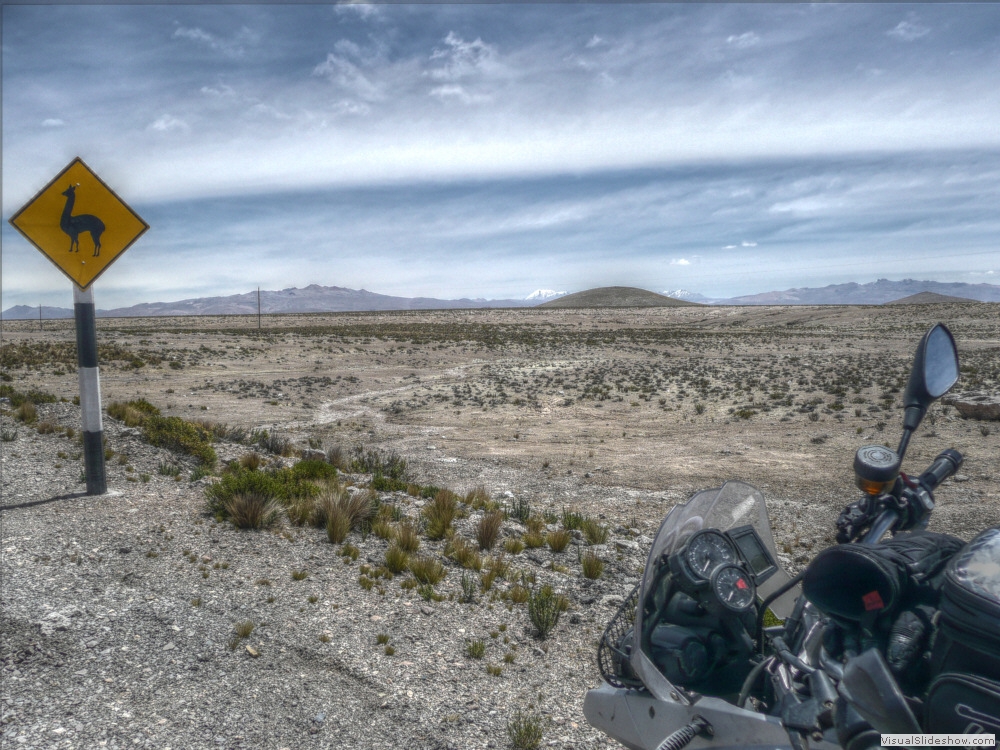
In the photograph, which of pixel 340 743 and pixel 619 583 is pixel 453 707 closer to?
pixel 340 743

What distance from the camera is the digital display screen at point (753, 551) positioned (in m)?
2.77

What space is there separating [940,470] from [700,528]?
1040mm

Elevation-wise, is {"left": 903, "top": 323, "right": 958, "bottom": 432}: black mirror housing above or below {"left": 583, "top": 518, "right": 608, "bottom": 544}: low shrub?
above

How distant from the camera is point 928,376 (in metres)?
2.52

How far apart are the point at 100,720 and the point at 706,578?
3.34 metres

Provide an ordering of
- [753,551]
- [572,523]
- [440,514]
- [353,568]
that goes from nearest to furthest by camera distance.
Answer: [753,551] → [353,568] → [440,514] → [572,523]

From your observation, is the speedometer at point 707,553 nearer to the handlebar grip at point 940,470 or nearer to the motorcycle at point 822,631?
the motorcycle at point 822,631

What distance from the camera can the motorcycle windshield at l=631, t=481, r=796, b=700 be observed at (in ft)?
7.29

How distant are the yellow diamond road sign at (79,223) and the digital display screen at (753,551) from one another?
6471 mm

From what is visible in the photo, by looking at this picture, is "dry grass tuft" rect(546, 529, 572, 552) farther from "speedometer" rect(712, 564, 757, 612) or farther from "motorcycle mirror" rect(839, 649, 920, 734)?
"motorcycle mirror" rect(839, 649, 920, 734)

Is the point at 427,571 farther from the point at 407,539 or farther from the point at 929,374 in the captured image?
the point at 929,374

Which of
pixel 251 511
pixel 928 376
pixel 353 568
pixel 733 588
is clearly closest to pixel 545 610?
pixel 353 568

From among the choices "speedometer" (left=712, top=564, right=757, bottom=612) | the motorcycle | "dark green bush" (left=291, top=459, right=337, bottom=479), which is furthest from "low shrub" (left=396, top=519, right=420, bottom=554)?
"speedometer" (left=712, top=564, right=757, bottom=612)

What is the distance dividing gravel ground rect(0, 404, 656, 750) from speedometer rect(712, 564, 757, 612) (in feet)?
6.35
